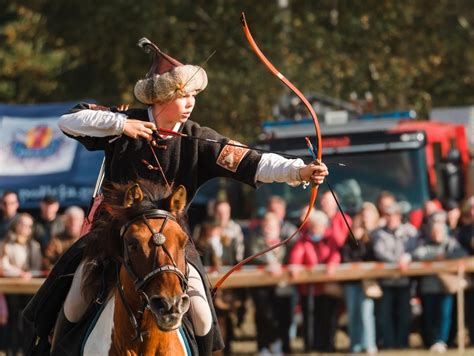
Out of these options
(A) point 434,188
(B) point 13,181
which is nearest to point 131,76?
(B) point 13,181

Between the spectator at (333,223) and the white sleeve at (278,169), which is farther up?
the white sleeve at (278,169)

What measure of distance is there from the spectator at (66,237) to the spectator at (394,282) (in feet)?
11.0

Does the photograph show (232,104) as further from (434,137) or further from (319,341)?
(319,341)

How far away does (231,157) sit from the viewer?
7.98 m

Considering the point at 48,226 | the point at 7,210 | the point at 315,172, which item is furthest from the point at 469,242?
the point at 315,172

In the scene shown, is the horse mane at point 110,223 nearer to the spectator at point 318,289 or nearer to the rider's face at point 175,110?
the rider's face at point 175,110

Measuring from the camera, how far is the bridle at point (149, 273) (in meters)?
6.86

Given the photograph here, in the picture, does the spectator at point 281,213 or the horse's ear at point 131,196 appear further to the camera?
the spectator at point 281,213

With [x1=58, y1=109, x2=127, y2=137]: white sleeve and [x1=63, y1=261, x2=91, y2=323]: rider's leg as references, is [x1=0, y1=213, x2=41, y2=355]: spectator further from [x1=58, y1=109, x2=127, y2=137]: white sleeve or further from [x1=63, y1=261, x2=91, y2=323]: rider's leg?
[x1=58, y1=109, x2=127, y2=137]: white sleeve

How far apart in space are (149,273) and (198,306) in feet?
3.08

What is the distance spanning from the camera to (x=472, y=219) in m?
16.7

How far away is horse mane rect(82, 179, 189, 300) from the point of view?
729 cm

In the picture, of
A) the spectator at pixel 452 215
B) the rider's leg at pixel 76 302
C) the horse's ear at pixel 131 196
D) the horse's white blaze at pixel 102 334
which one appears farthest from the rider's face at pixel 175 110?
the spectator at pixel 452 215

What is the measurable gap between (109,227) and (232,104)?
20861mm
